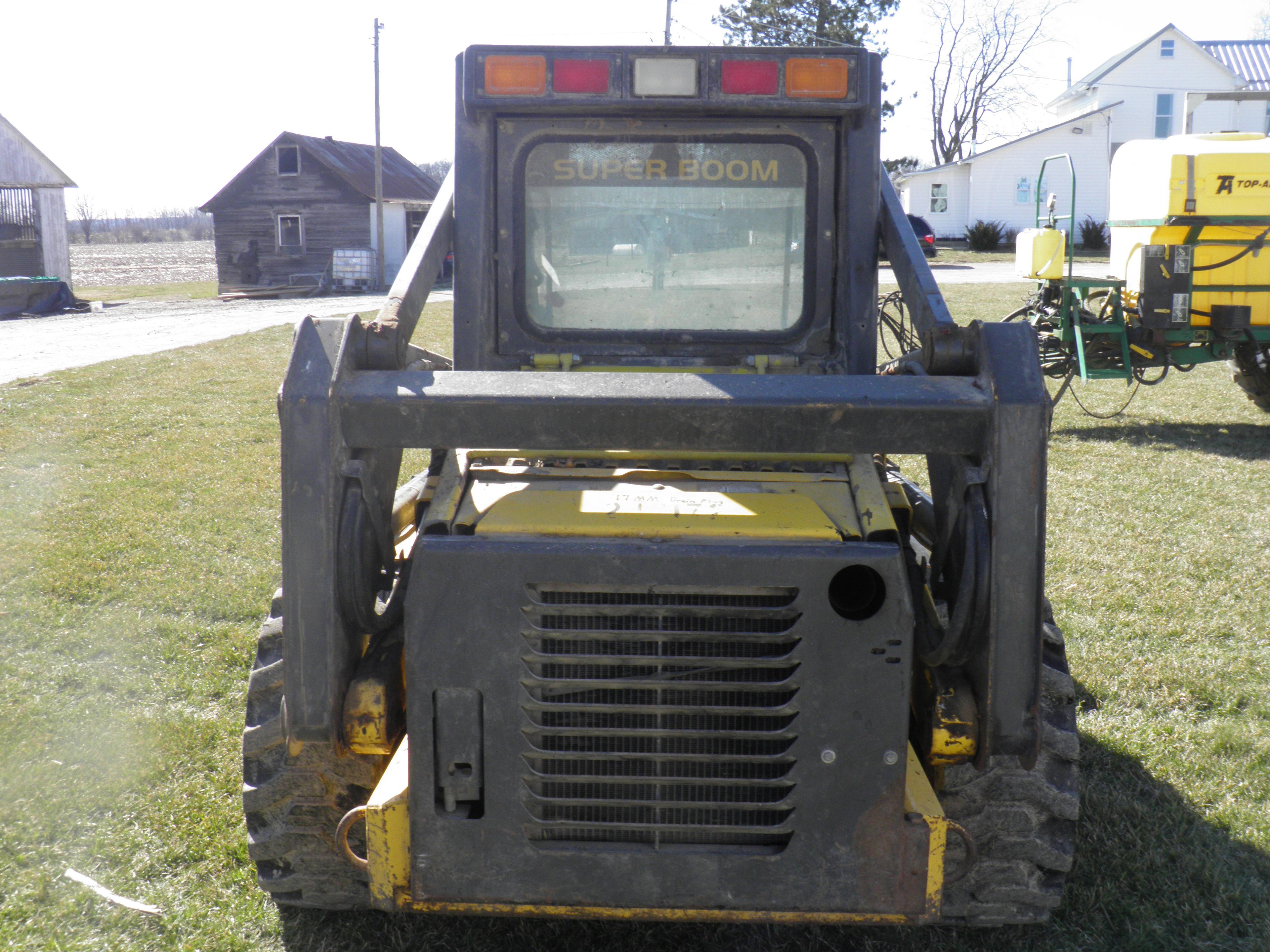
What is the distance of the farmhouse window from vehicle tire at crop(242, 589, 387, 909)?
155ft

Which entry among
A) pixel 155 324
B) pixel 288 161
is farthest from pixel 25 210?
pixel 155 324

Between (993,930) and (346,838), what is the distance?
1.77m

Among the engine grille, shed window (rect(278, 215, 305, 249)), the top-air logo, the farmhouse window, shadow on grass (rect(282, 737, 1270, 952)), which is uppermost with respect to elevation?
the farmhouse window

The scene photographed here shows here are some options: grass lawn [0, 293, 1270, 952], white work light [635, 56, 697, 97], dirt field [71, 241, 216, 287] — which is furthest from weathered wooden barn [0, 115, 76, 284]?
white work light [635, 56, 697, 97]

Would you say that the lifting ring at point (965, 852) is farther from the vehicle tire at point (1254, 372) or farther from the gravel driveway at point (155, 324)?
the gravel driveway at point (155, 324)

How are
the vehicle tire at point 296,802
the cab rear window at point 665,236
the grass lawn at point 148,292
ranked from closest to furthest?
the vehicle tire at point 296,802
the cab rear window at point 665,236
the grass lawn at point 148,292

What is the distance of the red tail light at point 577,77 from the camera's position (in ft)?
10.0

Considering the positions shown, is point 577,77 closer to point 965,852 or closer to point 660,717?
point 660,717

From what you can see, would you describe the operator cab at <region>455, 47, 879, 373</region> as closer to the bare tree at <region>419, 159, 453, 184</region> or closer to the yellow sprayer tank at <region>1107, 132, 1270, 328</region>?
the yellow sprayer tank at <region>1107, 132, 1270, 328</region>

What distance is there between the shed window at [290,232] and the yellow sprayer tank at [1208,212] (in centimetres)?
3338

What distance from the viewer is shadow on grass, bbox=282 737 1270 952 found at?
2930mm

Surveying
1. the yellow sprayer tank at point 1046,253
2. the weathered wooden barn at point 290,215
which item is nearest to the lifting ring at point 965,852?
the yellow sprayer tank at point 1046,253

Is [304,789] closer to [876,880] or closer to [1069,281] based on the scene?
[876,880]

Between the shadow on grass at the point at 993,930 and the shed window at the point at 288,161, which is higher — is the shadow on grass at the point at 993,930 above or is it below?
below
